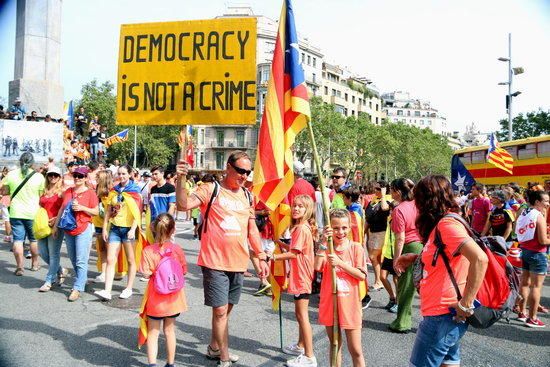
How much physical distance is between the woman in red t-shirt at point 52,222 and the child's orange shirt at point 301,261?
3.99 meters

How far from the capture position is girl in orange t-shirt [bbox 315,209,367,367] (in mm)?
3830

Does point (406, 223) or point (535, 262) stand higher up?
point (406, 223)

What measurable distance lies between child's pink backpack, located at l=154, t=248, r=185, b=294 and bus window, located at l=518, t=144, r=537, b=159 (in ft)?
59.9

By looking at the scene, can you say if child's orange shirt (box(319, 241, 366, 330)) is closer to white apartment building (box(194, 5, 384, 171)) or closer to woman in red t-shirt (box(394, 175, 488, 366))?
woman in red t-shirt (box(394, 175, 488, 366))

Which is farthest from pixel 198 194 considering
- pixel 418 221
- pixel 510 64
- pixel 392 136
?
pixel 392 136

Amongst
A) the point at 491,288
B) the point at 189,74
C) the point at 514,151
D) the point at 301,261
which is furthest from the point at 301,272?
the point at 514,151

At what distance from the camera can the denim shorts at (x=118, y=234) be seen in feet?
22.6

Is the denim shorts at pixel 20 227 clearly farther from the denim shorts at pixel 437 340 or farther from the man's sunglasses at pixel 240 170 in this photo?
the denim shorts at pixel 437 340

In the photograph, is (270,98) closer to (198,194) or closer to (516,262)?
(198,194)

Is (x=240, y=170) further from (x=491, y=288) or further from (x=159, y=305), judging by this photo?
(x=491, y=288)

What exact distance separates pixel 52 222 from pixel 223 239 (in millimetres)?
3884

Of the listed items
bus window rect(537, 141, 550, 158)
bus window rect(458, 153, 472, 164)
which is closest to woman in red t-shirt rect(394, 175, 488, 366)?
bus window rect(537, 141, 550, 158)

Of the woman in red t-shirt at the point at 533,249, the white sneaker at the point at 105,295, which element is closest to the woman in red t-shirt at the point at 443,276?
the woman in red t-shirt at the point at 533,249

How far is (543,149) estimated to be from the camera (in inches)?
725
